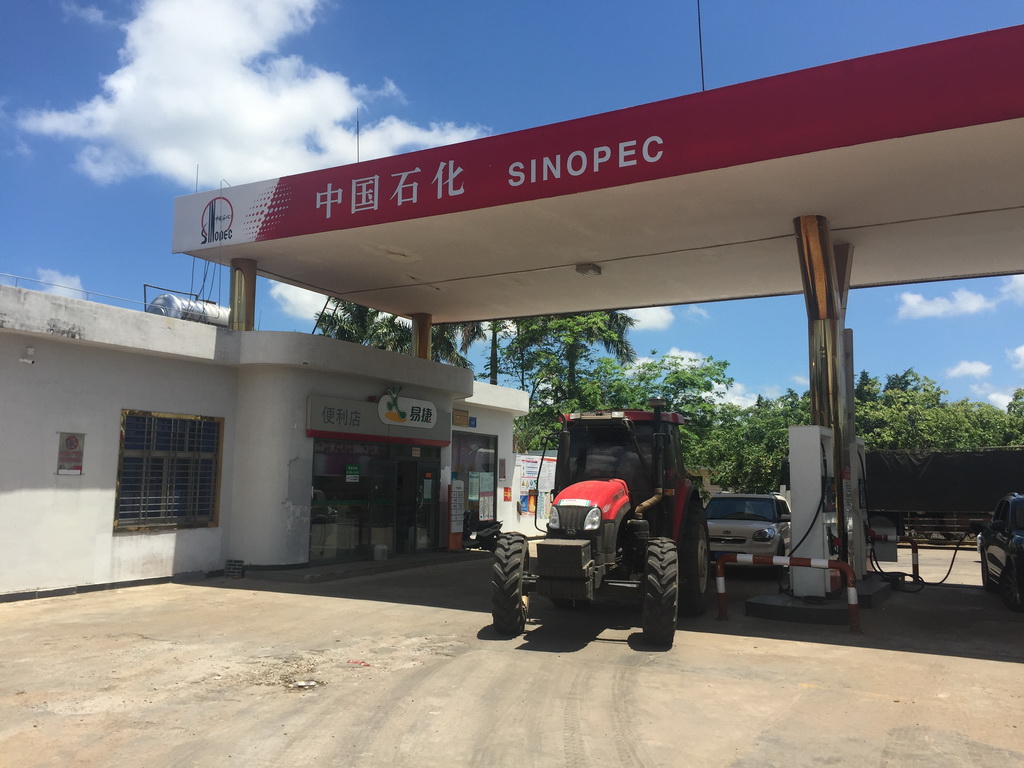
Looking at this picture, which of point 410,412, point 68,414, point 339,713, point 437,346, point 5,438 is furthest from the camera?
point 437,346

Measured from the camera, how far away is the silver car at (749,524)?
13.4m

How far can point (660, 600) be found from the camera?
7.43 m

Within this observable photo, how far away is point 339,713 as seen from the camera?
542 centimetres

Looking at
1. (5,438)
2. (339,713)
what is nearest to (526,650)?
(339,713)

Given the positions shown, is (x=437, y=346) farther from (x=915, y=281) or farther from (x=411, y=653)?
(x=411, y=653)

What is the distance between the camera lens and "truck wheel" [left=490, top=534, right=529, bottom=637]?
25.5 feet

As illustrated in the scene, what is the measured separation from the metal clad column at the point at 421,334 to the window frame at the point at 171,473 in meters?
5.81

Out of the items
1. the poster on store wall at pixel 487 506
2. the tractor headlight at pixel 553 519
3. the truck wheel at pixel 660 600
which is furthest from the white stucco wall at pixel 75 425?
the poster on store wall at pixel 487 506

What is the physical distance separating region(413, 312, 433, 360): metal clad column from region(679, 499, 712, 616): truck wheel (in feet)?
31.2

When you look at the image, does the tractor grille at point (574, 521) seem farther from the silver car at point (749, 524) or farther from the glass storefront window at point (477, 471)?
the glass storefront window at point (477, 471)

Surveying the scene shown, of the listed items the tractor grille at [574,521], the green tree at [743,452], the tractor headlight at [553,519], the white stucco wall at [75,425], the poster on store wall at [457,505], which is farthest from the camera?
the green tree at [743,452]

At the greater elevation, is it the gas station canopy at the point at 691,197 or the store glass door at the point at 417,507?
the gas station canopy at the point at 691,197

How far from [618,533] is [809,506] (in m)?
3.02

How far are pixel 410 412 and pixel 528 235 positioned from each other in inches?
218
